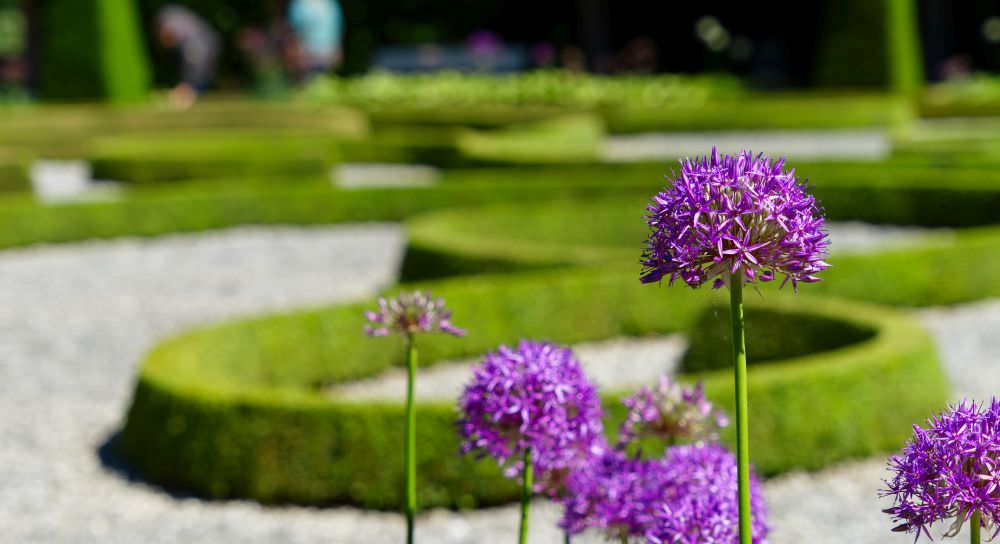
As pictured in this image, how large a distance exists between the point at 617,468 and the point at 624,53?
30638 millimetres

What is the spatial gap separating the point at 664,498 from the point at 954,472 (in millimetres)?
573

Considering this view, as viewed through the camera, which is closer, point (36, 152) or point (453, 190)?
point (453, 190)

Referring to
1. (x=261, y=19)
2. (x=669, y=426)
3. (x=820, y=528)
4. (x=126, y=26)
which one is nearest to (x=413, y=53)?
(x=261, y=19)

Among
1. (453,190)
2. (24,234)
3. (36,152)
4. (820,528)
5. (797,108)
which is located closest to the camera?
(820,528)

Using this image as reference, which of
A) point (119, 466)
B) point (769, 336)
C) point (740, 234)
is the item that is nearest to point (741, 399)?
point (740, 234)

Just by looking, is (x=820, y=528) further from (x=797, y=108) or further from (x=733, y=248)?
(x=797, y=108)

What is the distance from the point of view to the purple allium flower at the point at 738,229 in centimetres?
158

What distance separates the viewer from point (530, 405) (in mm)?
1982

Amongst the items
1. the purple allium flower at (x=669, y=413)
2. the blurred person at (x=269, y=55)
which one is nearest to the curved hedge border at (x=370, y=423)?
the purple allium flower at (x=669, y=413)

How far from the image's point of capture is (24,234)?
1188cm

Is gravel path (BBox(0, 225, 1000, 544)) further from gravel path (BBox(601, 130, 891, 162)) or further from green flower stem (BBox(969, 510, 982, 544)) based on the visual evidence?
gravel path (BBox(601, 130, 891, 162))

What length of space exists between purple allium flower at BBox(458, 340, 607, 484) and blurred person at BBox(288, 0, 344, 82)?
79.8ft

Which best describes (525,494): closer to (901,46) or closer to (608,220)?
(608,220)

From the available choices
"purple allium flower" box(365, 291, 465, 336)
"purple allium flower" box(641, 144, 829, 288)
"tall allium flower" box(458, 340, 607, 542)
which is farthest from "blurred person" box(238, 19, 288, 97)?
"purple allium flower" box(641, 144, 829, 288)
